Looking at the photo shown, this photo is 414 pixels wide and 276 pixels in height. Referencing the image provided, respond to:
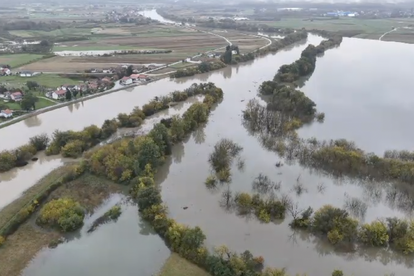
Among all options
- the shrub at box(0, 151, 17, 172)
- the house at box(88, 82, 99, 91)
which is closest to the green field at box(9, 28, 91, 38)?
the house at box(88, 82, 99, 91)

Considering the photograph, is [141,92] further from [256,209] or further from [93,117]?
[256,209]

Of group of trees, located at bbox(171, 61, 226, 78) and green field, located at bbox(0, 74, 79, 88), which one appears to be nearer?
green field, located at bbox(0, 74, 79, 88)

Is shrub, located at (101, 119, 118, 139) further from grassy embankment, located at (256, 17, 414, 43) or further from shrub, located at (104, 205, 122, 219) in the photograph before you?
grassy embankment, located at (256, 17, 414, 43)

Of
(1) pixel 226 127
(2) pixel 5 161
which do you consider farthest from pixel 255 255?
(2) pixel 5 161

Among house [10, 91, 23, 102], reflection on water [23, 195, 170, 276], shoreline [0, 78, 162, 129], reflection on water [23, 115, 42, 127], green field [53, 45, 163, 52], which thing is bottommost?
reflection on water [23, 195, 170, 276]

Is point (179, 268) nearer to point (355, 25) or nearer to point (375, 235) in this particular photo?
point (375, 235)
